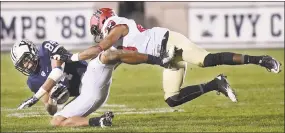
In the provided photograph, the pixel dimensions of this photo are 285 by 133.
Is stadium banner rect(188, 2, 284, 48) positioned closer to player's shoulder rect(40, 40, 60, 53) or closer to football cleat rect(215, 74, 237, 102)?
football cleat rect(215, 74, 237, 102)

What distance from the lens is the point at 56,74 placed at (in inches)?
335

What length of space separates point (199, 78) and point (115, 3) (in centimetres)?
495

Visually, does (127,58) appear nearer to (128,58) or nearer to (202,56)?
(128,58)

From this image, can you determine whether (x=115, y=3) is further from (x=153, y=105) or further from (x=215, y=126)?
(x=215, y=126)

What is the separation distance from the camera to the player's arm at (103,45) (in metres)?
7.99

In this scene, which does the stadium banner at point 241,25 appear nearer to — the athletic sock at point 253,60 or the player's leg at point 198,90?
the player's leg at point 198,90

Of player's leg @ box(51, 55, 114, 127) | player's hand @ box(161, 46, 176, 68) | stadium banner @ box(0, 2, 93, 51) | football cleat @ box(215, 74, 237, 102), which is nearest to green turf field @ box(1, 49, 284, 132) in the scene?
player's leg @ box(51, 55, 114, 127)

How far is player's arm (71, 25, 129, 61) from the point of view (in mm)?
7992

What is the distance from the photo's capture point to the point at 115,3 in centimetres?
2200

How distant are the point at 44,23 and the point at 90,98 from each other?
450 inches

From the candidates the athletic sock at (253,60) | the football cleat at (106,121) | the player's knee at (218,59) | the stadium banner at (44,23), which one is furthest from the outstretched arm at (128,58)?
the stadium banner at (44,23)

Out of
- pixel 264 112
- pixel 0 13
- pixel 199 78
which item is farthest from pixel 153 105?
pixel 0 13

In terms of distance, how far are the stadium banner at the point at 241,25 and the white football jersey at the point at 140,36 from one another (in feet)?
41.4

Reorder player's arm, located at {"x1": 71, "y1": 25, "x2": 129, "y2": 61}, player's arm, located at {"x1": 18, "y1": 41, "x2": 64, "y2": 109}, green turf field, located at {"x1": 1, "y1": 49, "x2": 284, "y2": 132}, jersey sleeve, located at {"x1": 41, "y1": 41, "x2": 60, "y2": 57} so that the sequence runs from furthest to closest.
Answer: green turf field, located at {"x1": 1, "y1": 49, "x2": 284, "y2": 132} < jersey sleeve, located at {"x1": 41, "y1": 41, "x2": 60, "y2": 57} < player's arm, located at {"x1": 18, "y1": 41, "x2": 64, "y2": 109} < player's arm, located at {"x1": 71, "y1": 25, "x2": 129, "y2": 61}
